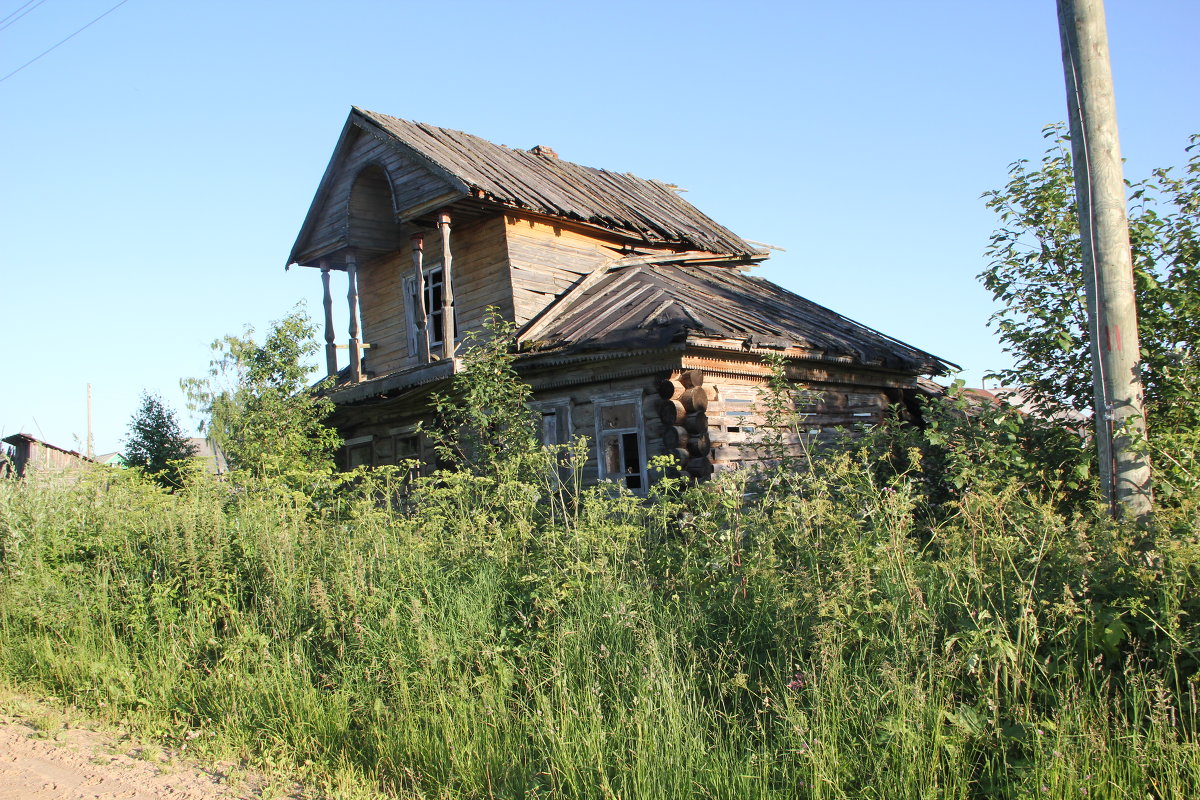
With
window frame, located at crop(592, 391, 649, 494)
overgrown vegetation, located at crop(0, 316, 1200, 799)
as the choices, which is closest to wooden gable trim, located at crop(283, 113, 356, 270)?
window frame, located at crop(592, 391, 649, 494)

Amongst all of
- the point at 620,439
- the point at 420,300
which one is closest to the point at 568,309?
the point at 420,300

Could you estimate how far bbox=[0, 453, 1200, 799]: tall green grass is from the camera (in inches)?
138

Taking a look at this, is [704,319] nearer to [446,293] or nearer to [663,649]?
[446,293]

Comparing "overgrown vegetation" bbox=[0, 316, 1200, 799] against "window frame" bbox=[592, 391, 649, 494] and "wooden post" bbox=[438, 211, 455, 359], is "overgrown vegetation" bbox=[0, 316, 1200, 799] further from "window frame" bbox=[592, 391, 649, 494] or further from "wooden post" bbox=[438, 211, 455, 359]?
"wooden post" bbox=[438, 211, 455, 359]

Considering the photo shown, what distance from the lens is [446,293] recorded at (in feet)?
40.0

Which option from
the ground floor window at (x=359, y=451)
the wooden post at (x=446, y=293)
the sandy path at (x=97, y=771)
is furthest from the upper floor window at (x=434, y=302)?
the sandy path at (x=97, y=771)

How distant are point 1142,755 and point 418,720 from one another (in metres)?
3.24

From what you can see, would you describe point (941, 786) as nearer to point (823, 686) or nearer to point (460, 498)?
point (823, 686)

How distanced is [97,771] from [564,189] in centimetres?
1166

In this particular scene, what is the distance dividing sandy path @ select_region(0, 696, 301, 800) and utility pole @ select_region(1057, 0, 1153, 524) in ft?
16.3

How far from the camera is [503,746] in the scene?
4.10 metres

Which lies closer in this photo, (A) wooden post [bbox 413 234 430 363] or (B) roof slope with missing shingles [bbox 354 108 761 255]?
(B) roof slope with missing shingles [bbox 354 108 761 255]

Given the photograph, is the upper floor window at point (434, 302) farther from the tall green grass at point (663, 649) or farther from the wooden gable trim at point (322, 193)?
the tall green grass at point (663, 649)

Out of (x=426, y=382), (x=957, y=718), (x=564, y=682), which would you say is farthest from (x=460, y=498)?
(x=426, y=382)
